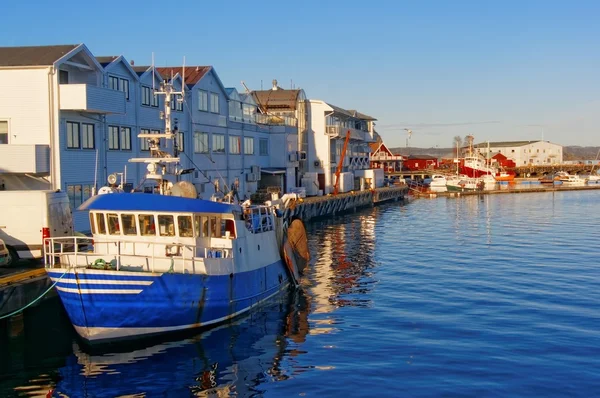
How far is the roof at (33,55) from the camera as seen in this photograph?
34594 mm

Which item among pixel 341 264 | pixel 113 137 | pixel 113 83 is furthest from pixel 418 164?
pixel 113 137

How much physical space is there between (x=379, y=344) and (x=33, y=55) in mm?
24271

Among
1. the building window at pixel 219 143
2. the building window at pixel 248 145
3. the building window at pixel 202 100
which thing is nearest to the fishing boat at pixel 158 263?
the building window at pixel 202 100

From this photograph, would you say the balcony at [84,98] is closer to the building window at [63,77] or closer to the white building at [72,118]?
the white building at [72,118]

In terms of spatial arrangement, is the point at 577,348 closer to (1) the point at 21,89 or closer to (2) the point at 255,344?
(2) the point at 255,344

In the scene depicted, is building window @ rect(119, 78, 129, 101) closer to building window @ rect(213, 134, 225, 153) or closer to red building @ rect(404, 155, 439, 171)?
building window @ rect(213, 134, 225, 153)

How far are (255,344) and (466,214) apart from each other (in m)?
53.4

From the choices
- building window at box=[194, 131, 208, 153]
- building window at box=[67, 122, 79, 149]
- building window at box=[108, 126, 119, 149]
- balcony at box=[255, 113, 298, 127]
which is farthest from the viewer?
balcony at box=[255, 113, 298, 127]

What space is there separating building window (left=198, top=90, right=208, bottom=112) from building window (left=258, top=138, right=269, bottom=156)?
13.8 m

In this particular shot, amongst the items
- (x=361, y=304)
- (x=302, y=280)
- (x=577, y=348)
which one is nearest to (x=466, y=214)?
(x=302, y=280)

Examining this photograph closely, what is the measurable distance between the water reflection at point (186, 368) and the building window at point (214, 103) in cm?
3129

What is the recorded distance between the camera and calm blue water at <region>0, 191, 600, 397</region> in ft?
60.4

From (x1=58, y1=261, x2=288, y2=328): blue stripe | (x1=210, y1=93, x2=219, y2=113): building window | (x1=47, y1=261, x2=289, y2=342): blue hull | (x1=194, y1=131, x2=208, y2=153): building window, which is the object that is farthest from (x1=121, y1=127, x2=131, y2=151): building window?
(x1=47, y1=261, x2=289, y2=342): blue hull

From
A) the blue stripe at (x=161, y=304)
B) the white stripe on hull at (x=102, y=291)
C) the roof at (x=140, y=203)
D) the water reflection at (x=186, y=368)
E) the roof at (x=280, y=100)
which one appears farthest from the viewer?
the roof at (x=280, y=100)
